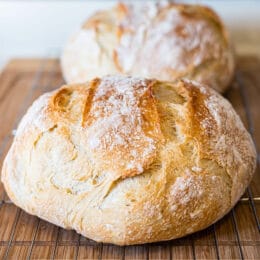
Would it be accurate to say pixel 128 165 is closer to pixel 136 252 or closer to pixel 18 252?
pixel 136 252

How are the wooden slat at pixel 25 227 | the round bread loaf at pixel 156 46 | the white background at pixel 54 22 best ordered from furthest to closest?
the white background at pixel 54 22 < the round bread loaf at pixel 156 46 < the wooden slat at pixel 25 227

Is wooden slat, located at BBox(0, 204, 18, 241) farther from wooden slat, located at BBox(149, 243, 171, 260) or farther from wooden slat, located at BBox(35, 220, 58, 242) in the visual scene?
wooden slat, located at BBox(149, 243, 171, 260)

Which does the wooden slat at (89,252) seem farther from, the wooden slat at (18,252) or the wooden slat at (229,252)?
the wooden slat at (229,252)

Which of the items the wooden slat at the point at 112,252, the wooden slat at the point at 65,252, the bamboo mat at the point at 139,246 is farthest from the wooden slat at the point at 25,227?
the wooden slat at the point at 112,252

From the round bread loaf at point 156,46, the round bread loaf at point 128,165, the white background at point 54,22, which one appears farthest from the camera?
the white background at point 54,22

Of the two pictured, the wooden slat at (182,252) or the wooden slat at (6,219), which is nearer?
the wooden slat at (182,252)

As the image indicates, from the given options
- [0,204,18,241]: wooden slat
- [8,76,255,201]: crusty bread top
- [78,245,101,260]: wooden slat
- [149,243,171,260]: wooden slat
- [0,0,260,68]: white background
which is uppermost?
[8,76,255,201]: crusty bread top

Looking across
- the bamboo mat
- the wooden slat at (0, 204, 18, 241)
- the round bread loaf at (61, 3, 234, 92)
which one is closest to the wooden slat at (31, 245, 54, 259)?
the bamboo mat
